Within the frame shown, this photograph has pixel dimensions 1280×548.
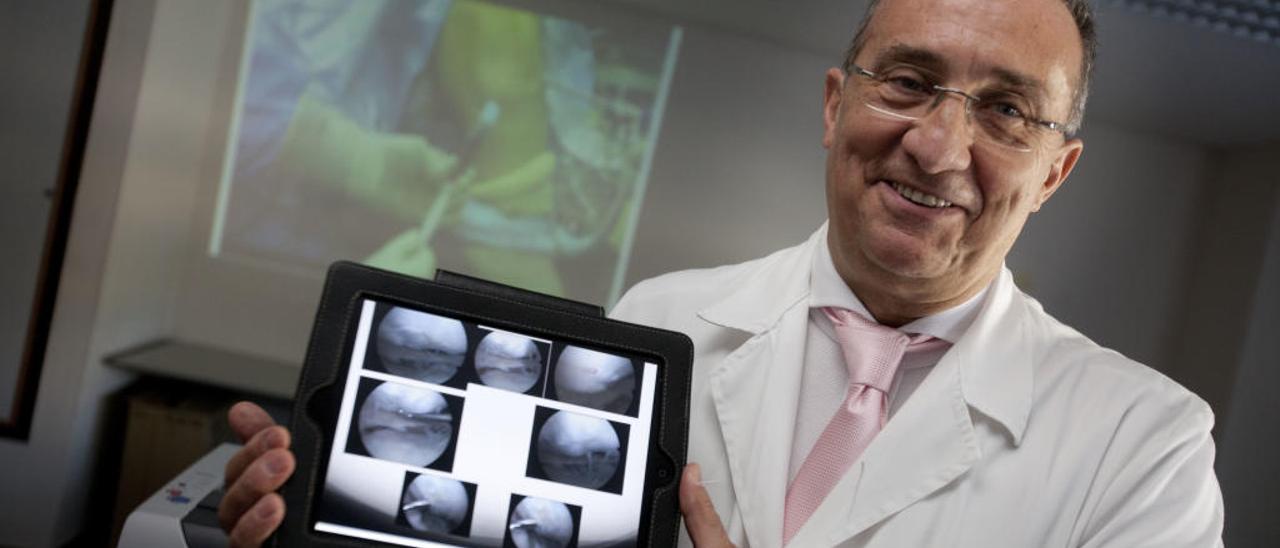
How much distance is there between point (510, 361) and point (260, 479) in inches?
9.4

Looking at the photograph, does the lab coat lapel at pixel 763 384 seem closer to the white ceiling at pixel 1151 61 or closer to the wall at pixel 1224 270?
the white ceiling at pixel 1151 61

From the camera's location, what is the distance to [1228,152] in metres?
5.84

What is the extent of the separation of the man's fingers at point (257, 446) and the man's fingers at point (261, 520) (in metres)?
0.04

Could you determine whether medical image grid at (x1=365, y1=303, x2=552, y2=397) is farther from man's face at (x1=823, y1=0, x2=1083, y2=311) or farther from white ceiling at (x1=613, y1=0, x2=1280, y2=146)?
white ceiling at (x1=613, y1=0, x2=1280, y2=146)

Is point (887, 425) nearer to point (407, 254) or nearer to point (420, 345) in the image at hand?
point (420, 345)

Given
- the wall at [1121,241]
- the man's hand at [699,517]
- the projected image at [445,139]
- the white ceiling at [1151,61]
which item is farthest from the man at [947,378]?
the wall at [1121,241]

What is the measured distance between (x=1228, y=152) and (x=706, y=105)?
281cm

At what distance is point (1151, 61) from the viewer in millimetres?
4453

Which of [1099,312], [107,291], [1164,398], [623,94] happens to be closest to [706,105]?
[623,94]

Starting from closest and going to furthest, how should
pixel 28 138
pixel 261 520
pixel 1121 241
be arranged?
pixel 261 520 < pixel 28 138 < pixel 1121 241

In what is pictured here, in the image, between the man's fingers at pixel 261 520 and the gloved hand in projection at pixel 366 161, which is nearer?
the man's fingers at pixel 261 520

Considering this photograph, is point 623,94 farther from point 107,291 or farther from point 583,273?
point 107,291

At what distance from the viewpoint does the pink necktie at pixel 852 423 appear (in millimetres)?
1172

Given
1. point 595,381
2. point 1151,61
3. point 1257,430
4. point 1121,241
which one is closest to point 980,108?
point 595,381
